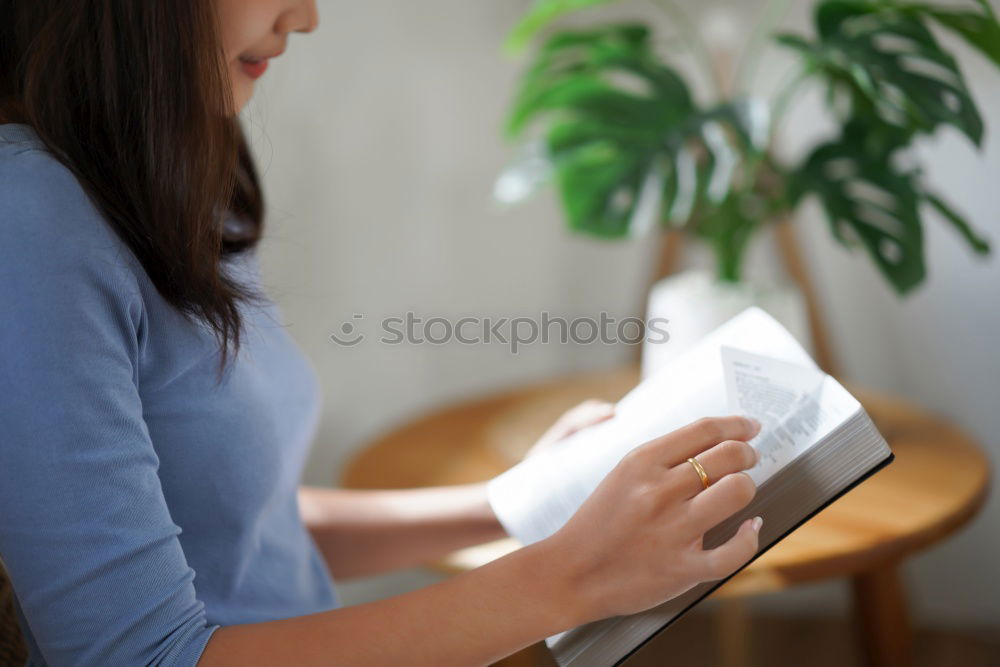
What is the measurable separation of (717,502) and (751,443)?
80 mm

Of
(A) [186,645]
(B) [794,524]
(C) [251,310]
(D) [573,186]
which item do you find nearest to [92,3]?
(C) [251,310]

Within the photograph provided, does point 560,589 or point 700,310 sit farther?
point 700,310

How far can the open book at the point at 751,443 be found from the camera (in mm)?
532

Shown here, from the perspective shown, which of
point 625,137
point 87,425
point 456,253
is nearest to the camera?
point 87,425

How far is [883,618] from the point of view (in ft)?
3.19

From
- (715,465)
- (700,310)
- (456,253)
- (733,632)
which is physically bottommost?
(733,632)

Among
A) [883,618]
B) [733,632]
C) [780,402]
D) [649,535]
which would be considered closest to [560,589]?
[649,535]

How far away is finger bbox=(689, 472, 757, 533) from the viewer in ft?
1.57

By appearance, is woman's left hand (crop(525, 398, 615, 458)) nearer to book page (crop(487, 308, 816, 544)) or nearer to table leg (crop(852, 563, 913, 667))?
book page (crop(487, 308, 816, 544))

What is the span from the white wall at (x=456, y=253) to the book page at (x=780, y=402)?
0.78 metres

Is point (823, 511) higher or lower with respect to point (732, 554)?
lower

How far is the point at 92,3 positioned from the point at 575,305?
123 cm
